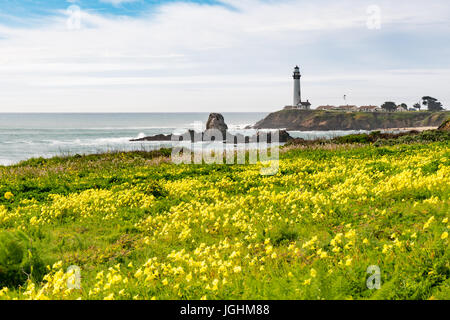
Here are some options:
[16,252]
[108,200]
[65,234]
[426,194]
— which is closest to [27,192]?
[108,200]

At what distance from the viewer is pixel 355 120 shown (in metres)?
145

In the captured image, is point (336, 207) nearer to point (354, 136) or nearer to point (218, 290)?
point (218, 290)

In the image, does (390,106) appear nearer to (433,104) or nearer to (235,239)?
(433,104)

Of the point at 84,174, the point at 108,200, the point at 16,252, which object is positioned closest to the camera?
the point at 16,252

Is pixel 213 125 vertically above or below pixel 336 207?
above

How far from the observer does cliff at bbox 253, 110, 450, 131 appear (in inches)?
5635

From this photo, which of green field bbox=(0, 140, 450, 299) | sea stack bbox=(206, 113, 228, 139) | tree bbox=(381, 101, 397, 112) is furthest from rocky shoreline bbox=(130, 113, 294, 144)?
tree bbox=(381, 101, 397, 112)

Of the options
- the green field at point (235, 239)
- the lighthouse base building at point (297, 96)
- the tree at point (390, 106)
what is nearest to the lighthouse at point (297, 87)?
the lighthouse base building at point (297, 96)

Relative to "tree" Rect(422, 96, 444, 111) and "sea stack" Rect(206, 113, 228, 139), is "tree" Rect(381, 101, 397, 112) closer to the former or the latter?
"tree" Rect(422, 96, 444, 111)

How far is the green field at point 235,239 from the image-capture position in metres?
4.23

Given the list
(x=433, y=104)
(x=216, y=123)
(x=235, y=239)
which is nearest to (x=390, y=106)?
(x=433, y=104)

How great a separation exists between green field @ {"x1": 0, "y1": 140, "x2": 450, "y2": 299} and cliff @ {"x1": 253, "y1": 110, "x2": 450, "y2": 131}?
133 metres
